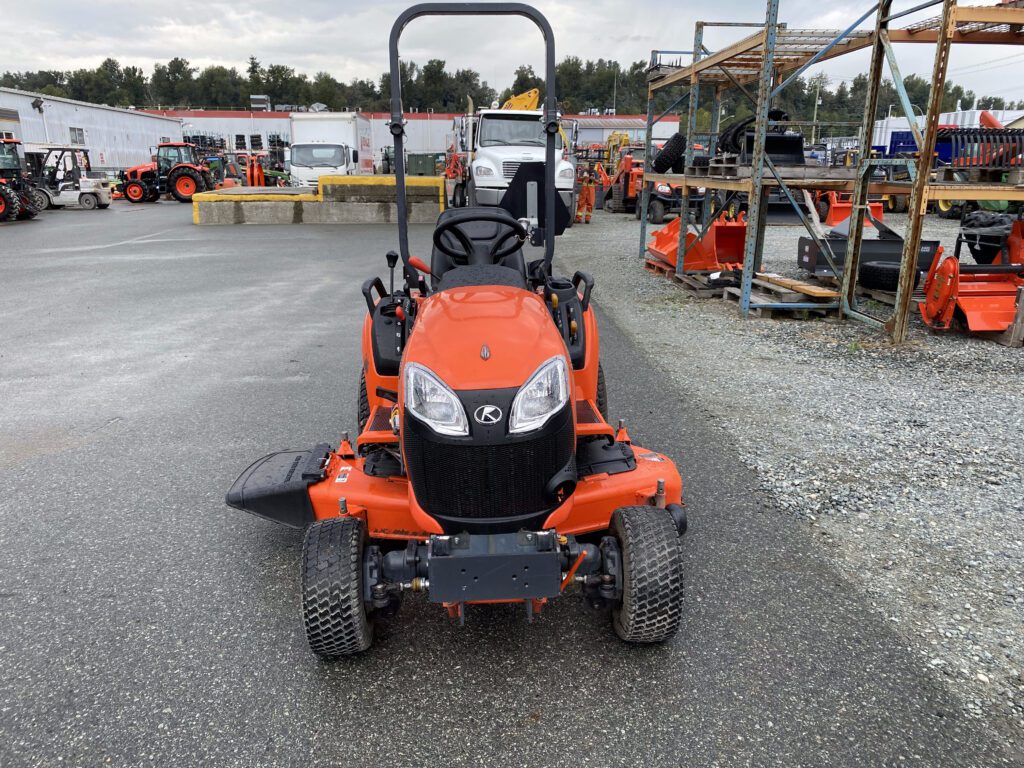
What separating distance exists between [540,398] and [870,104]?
6808 mm

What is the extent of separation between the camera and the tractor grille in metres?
2.32

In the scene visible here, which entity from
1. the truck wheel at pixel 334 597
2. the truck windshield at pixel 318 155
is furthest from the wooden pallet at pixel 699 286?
the truck windshield at pixel 318 155

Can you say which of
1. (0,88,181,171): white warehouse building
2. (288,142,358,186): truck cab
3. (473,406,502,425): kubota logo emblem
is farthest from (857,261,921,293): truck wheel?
(0,88,181,171): white warehouse building

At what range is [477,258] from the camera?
137 inches

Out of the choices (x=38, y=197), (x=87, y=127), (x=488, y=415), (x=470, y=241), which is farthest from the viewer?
(x=87, y=127)

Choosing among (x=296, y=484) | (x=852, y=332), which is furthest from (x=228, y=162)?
(x=296, y=484)

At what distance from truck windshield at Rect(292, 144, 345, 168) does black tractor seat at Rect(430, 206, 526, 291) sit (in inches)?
926

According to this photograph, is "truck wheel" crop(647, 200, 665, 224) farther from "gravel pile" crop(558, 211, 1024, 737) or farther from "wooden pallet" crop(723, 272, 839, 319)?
"gravel pile" crop(558, 211, 1024, 737)

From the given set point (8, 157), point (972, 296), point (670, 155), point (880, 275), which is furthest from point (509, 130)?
point (8, 157)

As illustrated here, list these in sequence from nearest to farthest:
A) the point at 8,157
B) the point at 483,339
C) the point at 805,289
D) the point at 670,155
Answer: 1. the point at 483,339
2. the point at 805,289
3. the point at 670,155
4. the point at 8,157

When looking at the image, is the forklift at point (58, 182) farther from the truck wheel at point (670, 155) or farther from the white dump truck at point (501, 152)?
the truck wheel at point (670, 155)

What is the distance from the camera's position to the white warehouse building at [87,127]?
31.7 m

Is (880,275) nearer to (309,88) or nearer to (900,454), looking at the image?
(900,454)

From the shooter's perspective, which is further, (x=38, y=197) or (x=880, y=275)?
(x=38, y=197)
